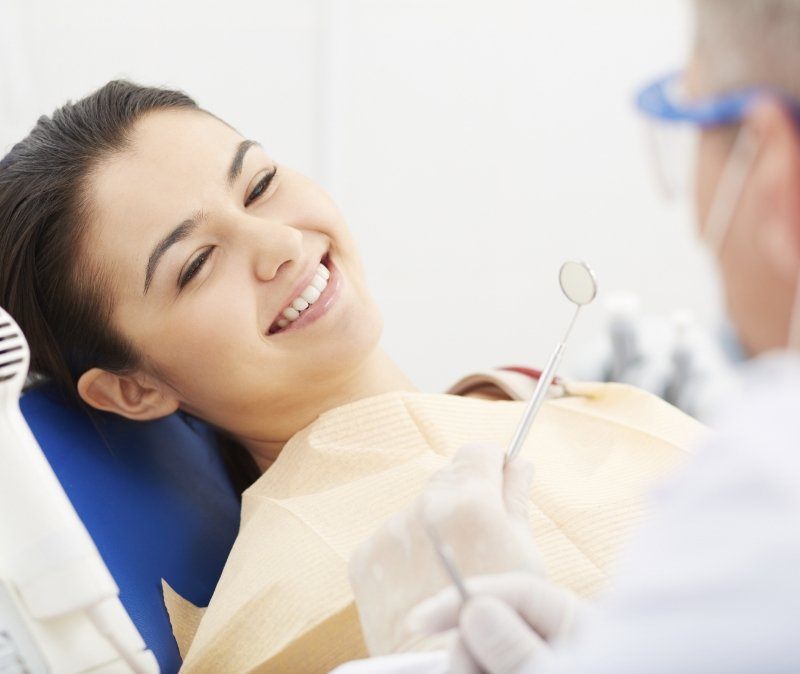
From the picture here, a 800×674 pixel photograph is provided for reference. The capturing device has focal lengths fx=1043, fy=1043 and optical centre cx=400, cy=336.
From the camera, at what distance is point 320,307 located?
1.40 meters

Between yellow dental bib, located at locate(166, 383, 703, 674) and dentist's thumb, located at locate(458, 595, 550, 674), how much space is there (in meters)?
0.41

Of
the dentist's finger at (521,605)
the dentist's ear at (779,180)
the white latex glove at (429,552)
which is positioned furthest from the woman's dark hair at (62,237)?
the dentist's ear at (779,180)

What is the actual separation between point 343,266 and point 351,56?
1594mm

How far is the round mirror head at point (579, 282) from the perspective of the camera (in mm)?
1136

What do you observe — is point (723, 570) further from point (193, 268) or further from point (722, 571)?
point (193, 268)

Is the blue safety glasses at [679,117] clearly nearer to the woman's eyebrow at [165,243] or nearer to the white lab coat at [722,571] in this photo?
the white lab coat at [722,571]

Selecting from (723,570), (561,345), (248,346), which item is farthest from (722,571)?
(248,346)

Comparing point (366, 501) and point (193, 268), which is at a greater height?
point (193, 268)

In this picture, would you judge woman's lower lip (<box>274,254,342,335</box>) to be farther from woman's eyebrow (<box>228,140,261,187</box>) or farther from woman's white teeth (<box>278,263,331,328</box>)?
woman's eyebrow (<box>228,140,261,187</box>)

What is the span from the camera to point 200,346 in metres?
1.37

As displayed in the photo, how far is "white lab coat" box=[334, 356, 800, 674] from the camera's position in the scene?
1.91 feet

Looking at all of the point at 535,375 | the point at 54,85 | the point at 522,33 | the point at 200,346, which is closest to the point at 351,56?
the point at 522,33

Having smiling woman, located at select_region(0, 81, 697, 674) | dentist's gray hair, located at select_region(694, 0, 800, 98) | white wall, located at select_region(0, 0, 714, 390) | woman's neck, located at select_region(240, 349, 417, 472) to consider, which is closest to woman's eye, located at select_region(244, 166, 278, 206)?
smiling woman, located at select_region(0, 81, 697, 674)

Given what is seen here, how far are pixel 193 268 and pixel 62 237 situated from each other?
186 millimetres
